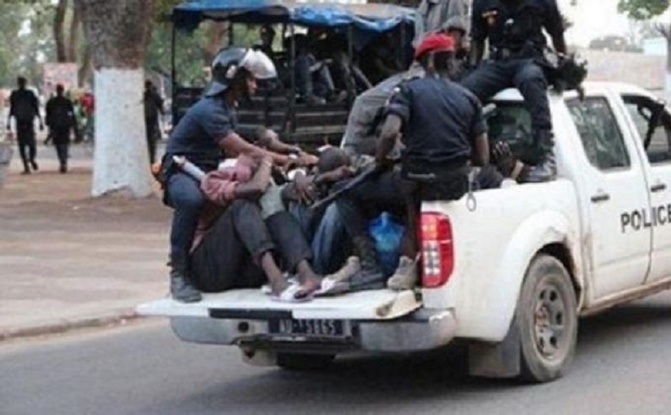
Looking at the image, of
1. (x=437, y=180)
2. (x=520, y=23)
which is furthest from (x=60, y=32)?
(x=437, y=180)

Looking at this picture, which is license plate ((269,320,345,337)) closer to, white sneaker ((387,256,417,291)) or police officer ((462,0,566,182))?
white sneaker ((387,256,417,291))

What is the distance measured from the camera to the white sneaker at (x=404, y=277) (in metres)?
8.06

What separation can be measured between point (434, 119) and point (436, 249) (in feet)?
2.71

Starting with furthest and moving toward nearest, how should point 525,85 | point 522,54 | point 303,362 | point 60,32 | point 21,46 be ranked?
point 21,46 < point 60,32 < point 522,54 < point 303,362 < point 525,85

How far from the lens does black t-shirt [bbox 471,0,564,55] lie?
9.78 m

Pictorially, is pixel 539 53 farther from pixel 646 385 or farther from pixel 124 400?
pixel 124 400

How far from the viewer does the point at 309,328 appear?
8.16 m

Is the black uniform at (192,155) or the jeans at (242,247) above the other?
the black uniform at (192,155)

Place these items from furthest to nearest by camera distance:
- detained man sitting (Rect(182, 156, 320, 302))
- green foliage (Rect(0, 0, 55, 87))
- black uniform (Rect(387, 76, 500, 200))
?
green foliage (Rect(0, 0, 55, 87)) < detained man sitting (Rect(182, 156, 320, 302)) < black uniform (Rect(387, 76, 500, 200))

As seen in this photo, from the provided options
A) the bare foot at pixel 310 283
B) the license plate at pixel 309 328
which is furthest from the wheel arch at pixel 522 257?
the bare foot at pixel 310 283

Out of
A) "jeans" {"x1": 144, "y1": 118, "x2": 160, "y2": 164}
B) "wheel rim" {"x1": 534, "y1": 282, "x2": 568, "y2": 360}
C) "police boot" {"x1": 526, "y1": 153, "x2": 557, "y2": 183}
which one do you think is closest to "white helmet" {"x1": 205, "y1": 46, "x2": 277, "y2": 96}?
"police boot" {"x1": 526, "y1": 153, "x2": 557, "y2": 183}

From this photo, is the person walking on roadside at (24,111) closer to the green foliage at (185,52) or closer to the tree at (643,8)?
the green foliage at (185,52)

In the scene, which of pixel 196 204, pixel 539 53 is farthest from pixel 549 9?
pixel 196 204

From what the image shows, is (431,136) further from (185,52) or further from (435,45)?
(185,52)
